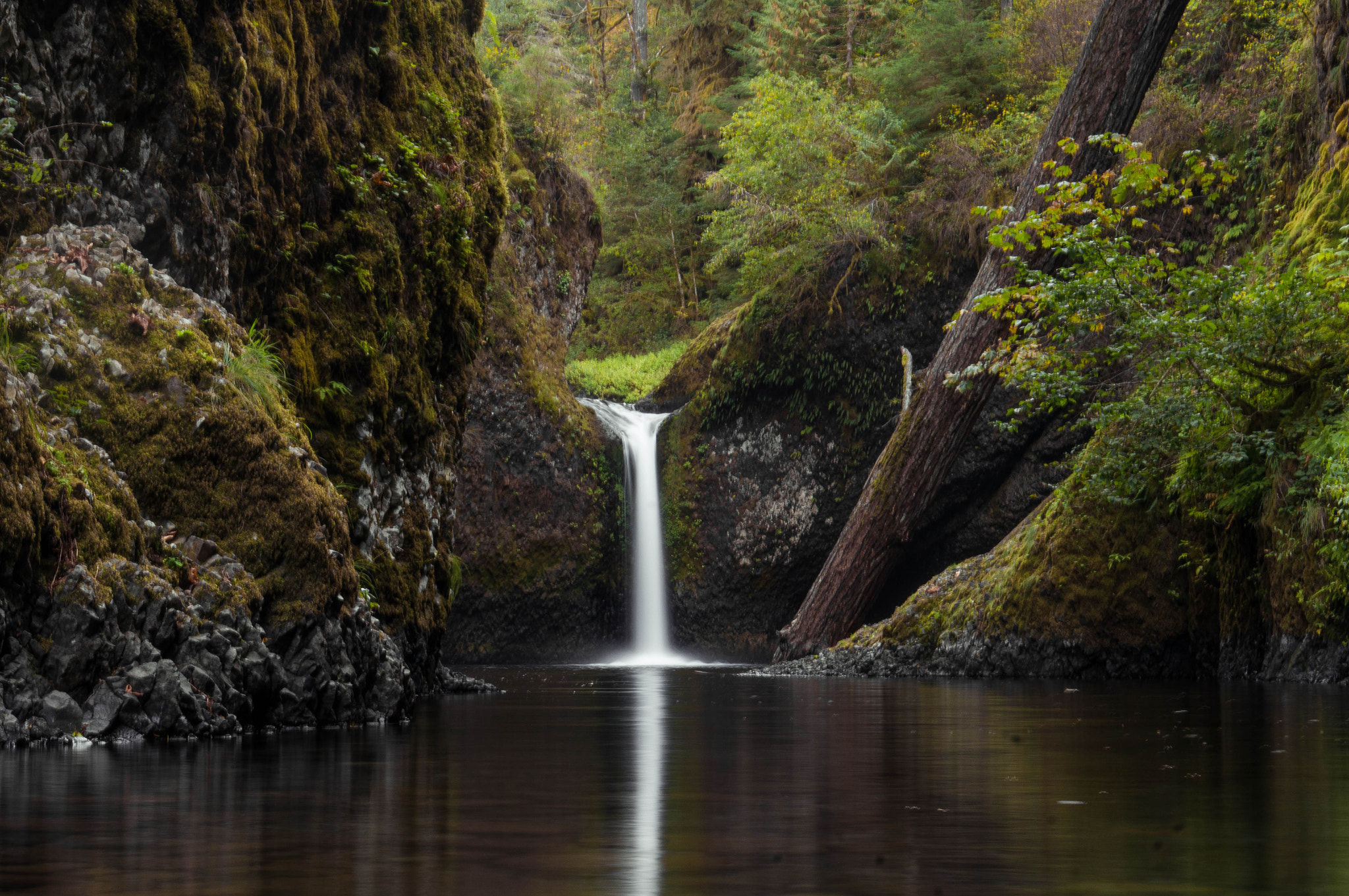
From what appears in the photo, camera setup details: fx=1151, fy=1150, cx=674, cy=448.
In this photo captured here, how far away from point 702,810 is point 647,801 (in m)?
0.24

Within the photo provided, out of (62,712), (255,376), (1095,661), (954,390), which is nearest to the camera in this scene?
(62,712)

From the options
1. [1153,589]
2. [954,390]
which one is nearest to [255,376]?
[1153,589]

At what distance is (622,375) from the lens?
27438 millimetres

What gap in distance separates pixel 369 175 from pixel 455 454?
8.58 ft

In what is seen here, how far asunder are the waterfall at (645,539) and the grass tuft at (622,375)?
10.4 ft

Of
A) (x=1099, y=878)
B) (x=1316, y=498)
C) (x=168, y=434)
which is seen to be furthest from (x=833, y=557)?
(x=1099, y=878)

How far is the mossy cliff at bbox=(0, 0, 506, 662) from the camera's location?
606cm

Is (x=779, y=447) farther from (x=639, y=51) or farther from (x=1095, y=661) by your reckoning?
(x=639, y=51)

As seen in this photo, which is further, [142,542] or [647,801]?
[142,542]

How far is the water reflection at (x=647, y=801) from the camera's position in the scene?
2191 mm

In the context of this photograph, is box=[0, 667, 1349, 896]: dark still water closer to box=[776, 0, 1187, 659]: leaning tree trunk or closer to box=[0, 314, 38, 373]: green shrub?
box=[0, 314, 38, 373]: green shrub

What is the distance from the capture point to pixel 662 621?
2034 centimetres

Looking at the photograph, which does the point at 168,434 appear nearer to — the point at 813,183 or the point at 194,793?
the point at 194,793

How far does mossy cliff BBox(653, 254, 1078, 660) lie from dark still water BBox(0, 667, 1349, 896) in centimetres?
1385
